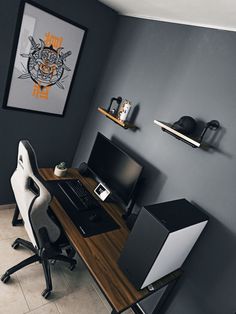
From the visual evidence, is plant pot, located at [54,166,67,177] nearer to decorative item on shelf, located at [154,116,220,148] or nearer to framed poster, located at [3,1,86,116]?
framed poster, located at [3,1,86,116]

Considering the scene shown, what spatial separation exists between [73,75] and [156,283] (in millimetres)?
2110

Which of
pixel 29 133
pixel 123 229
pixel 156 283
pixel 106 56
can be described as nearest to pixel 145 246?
pixel 156 283

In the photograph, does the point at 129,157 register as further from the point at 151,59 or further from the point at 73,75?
the point at 73,75

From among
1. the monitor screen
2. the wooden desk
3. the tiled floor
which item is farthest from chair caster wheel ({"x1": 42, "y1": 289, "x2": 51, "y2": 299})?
the monitor screen

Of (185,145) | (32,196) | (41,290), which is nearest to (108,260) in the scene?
(32,196)

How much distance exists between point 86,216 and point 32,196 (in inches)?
19.8

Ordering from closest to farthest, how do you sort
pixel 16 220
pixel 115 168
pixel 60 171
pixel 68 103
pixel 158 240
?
pixel 158 240 < pixel 115 168 < pixel 60 171 < pixel 16 220 < pixel 68 103

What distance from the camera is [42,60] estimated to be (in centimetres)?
226

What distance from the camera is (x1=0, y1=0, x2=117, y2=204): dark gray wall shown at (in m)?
2.08

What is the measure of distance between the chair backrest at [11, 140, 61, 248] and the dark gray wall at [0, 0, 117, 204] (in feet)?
2.52

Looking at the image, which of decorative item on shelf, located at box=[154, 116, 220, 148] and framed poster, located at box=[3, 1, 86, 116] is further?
framed poster, located at box=[3, 1, 86, 116]

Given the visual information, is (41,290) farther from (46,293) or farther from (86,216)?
(86,216)

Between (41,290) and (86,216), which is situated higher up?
(86,216)

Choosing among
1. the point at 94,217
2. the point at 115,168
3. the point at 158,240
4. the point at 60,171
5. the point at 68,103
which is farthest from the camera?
the point at 68,103
